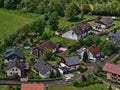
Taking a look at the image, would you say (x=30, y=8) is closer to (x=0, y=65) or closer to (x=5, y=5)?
(x=5, y=5)

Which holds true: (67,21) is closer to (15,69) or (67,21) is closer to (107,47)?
(107,47)

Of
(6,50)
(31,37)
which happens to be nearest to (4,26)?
(31,37)

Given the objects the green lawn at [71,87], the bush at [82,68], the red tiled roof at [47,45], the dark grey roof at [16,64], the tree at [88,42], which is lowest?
the green lawn at [71,87]

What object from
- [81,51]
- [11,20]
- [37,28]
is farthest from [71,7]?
[81,51]

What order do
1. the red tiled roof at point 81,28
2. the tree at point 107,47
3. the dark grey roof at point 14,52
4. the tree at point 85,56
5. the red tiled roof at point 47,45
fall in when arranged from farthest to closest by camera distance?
the red tiled roof at point 81,28 < the red tiled roof at point 47,45 < the tree at point 107,47 < the tree at point 85,56 < the dark grey roof at point 14,52

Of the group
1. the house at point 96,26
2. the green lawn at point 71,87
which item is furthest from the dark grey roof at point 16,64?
the house at point 96,26

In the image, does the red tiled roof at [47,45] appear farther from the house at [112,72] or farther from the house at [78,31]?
the house at [112,72]
